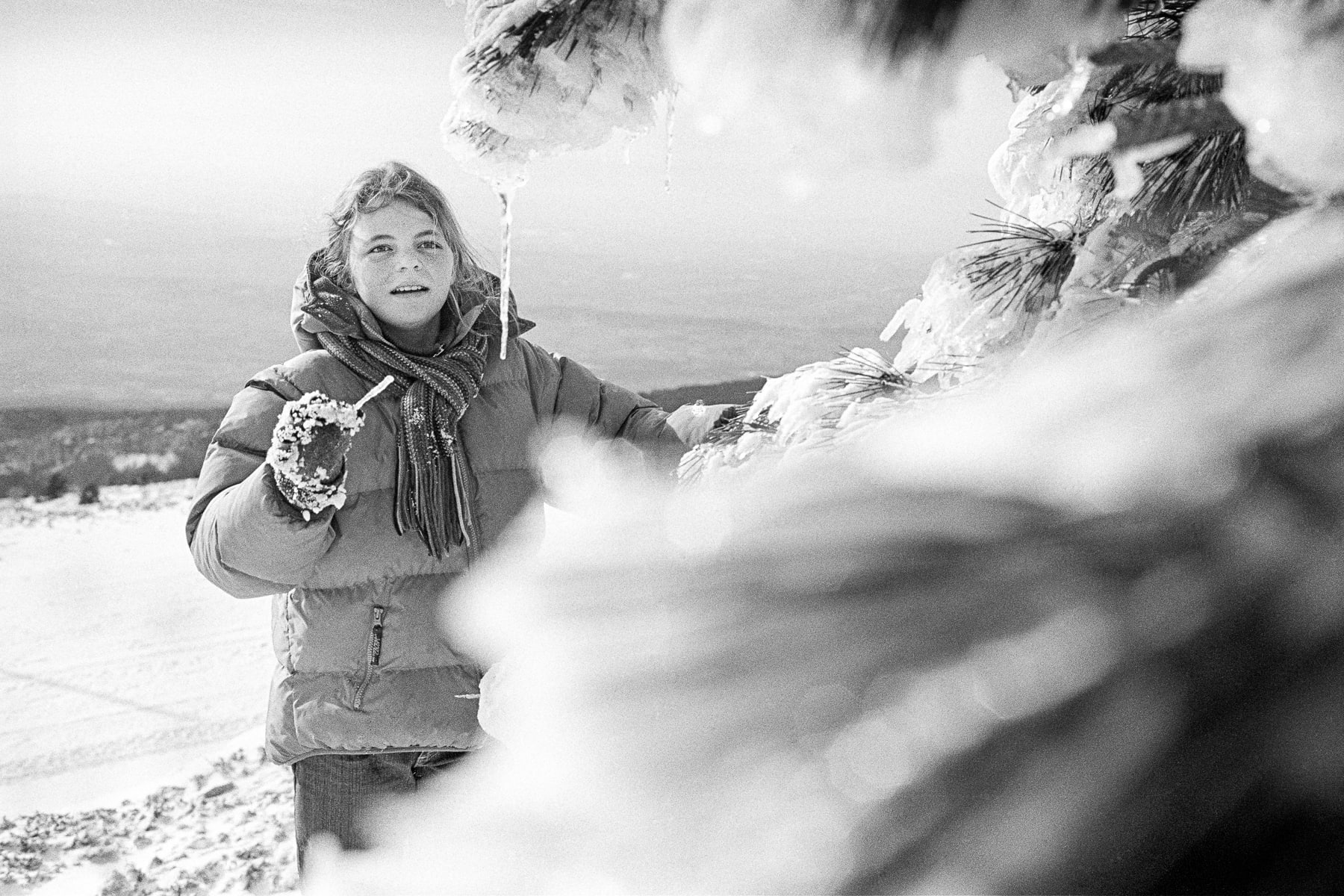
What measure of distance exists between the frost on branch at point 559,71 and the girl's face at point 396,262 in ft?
2.57

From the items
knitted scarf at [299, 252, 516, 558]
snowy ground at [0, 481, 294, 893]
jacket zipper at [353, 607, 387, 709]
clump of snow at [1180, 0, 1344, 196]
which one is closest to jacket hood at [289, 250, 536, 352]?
knitted scarf at [299, 252, 516, 558]

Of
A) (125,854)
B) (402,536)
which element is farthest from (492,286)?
(125,854)

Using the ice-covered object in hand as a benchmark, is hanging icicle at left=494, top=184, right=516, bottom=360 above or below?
above

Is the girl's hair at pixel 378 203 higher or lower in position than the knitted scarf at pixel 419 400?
higher

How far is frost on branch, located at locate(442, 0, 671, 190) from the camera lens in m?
0.66

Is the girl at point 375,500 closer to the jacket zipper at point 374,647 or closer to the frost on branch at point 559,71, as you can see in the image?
the jacket zipper at point 374,647

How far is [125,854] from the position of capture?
3.26m

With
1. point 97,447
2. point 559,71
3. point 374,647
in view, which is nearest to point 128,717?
point 374,647

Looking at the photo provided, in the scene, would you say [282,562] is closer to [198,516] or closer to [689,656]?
[198,516]

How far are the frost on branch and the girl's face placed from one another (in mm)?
783

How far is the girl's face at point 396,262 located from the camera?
1.78m

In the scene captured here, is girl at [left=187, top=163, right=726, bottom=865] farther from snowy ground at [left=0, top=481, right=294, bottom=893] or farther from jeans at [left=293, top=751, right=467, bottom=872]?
snowy ground at [left=0, top=481, right=294, bottom=893]

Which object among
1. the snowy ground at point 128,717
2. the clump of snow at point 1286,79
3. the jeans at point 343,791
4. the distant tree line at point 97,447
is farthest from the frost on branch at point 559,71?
the distant tree line at point 97,447

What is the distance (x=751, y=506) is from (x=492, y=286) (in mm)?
1832
